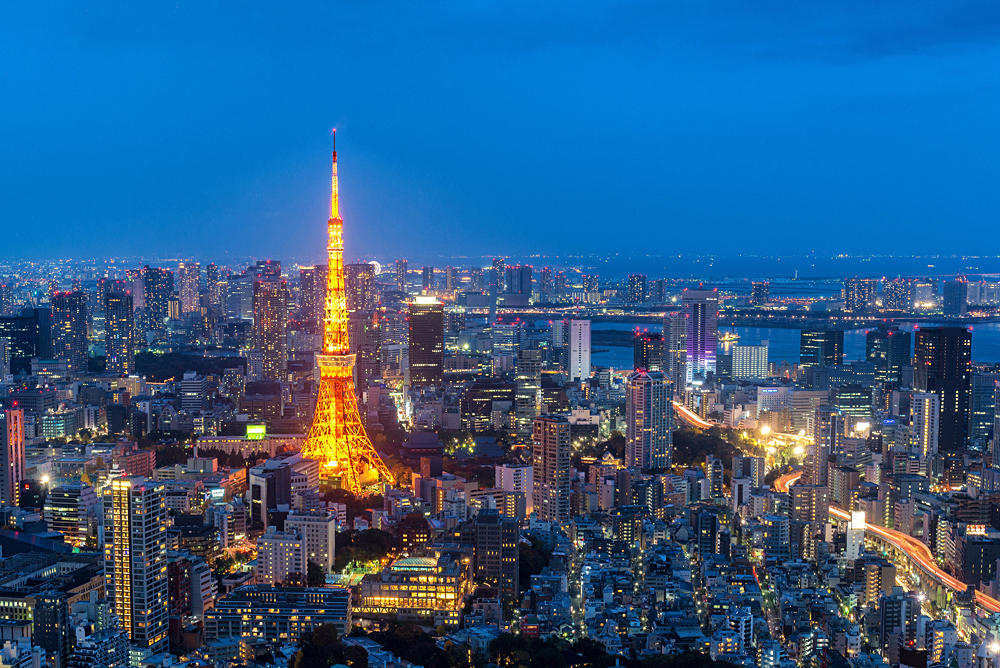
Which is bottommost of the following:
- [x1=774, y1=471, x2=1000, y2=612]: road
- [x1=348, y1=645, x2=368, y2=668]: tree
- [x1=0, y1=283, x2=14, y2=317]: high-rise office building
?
[x1=774, y1=471, x2=1000, y2=612]: road

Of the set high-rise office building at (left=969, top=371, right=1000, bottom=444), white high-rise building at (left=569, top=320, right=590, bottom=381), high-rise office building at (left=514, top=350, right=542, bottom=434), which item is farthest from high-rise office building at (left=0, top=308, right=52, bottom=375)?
high-rise office building at (left=969, top=371, right=1000, bottom=444)

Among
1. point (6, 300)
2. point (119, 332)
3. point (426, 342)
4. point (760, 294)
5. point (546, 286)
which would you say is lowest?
point (426, 342)

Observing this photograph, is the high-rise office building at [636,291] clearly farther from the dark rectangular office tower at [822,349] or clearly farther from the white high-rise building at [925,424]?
the white high-rise building at [925,424]

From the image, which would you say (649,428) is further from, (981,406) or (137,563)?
(137,563)

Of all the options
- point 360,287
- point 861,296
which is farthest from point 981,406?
point 861,296

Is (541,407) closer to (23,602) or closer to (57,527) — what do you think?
(57,527)

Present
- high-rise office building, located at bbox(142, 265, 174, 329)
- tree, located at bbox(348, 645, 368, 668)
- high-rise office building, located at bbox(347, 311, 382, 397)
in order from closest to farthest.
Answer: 1. tree, located at bbox(348, 645, 368, 668)
2. high-rise office building, located at bbox(347, 311, 382, 397)
3. high-rise office building, located at bbox(142, 265, 174, 329)

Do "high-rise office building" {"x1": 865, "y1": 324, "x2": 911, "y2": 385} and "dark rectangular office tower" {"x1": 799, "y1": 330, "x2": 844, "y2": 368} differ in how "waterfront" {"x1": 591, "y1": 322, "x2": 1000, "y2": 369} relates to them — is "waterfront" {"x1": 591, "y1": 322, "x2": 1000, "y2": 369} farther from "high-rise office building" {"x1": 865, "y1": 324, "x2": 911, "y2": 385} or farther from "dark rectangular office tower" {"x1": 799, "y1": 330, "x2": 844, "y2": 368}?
"high-rise office building" {"x1": 865, "y1": 324, "x2": 911, "y2": 385}
